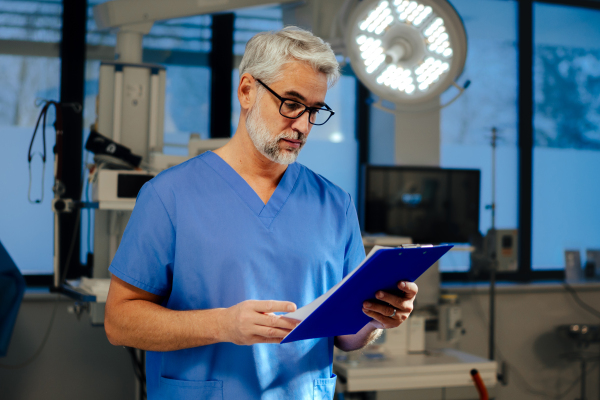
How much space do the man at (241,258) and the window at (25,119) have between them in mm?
2199

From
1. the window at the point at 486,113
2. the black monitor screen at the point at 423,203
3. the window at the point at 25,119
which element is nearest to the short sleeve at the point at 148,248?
the black monitor screen at the point at 423,203

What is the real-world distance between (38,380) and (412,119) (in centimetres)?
245

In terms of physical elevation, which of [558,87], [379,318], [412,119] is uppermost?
[558,87]

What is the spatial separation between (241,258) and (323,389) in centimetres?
32

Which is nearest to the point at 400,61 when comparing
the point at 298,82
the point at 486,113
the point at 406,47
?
the point at 406,47

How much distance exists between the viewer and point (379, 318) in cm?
94

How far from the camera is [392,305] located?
92 centimetres

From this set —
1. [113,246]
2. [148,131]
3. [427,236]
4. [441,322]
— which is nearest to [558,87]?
[427,236]

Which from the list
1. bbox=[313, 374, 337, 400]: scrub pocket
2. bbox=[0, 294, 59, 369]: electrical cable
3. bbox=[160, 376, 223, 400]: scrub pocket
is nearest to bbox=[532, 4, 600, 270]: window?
bbox=[313, 374, 337, 400]: scrub pocket

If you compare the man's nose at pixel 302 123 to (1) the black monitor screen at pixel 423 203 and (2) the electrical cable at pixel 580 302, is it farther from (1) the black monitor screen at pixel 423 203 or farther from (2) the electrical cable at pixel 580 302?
(2) the electrical cable at pixel 580 302

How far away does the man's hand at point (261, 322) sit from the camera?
815 mm

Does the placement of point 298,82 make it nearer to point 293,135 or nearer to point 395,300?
point 293,135

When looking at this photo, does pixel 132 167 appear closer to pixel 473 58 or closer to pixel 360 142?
pixel 360 142

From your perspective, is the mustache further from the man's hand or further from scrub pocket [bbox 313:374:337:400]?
scrub pocket [bbox 313:374:337:400]
